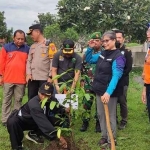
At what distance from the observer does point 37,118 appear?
426 centimetres

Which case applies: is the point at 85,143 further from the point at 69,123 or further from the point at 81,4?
the point at 81,4

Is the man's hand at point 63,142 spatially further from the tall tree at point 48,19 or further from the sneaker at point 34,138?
the tall tree at point 48,19

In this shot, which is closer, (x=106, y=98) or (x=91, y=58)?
(x=106, y=98)

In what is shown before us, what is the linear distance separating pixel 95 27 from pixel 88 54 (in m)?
8.61

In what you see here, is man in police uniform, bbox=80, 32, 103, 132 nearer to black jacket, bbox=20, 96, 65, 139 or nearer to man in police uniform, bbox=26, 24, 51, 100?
black jacket, bbox=20, 96, 65, 139

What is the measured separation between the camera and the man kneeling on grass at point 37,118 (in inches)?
167

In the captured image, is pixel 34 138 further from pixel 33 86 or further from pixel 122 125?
pixel 122 125

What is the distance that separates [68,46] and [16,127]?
1.52m

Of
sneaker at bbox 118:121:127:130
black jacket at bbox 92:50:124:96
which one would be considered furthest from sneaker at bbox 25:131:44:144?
sneaker at bbox 118:121:127:130

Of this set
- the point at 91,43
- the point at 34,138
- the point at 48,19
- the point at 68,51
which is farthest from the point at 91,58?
the point at 48,19

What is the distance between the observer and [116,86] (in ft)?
14.0

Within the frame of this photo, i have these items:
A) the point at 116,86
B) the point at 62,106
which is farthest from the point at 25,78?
the point at 116,86

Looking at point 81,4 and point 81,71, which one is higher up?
point 81,4

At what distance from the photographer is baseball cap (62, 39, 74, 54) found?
484 cm
